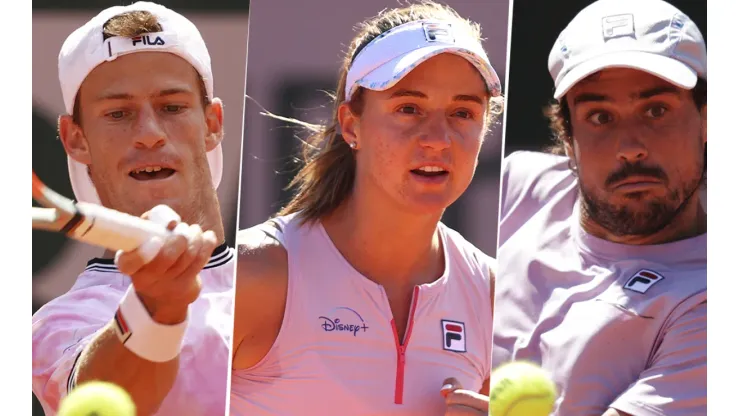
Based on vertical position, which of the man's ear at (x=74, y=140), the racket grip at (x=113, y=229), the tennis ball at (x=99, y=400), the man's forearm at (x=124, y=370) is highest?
the man's ear at (x=74, y=140)

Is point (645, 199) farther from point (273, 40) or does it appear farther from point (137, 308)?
point (137, 308)

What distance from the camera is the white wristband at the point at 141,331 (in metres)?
3.37

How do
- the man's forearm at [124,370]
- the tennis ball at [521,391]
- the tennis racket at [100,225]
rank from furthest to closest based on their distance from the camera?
the tennis ball at [521,391]
the man's forearm at [124,370]
the tennis racket at [100,225]

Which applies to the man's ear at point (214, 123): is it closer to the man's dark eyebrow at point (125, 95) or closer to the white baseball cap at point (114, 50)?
the white baseball cap at point (114, 50)

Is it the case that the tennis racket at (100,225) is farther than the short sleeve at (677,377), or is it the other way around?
the short sleeve at (677,377)

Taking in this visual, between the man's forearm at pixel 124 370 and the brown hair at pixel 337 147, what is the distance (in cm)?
69

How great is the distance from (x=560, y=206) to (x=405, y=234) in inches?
22.1

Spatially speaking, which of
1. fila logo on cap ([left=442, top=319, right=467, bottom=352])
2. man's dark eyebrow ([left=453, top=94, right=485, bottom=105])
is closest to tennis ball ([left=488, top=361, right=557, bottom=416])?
fila logo on cap ([left=442, top=319, right=467, bottom=352])

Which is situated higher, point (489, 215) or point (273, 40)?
point (273, 40)

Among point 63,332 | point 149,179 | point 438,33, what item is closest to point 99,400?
point 63,332

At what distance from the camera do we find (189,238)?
3.46m

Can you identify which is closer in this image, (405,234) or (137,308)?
(137,308)

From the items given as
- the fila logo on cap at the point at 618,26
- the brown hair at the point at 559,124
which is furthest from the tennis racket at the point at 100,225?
the fila logo on cap at the point at 618,26
